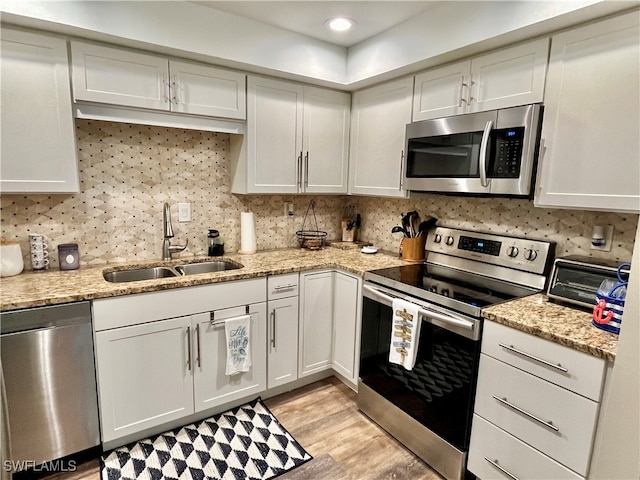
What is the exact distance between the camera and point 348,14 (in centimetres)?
214

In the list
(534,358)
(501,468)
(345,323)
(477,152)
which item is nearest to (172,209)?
(345,323)

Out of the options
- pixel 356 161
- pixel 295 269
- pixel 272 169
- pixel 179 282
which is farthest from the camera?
pixel 356 161

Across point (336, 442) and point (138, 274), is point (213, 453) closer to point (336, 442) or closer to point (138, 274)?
point (336, 442)

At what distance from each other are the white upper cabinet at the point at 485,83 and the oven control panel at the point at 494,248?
755 mm

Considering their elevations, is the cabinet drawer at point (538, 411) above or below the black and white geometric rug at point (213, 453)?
above

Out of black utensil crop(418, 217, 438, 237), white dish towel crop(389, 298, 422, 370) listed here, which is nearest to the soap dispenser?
white dish towel crop(389, 298, 422, 370)

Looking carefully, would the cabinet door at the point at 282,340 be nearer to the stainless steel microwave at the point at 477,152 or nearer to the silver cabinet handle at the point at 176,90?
the stainless steel microwave at the point at 477,152

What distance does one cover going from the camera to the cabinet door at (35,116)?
1.75 metres

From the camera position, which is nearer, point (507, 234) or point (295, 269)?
point (507, 234)

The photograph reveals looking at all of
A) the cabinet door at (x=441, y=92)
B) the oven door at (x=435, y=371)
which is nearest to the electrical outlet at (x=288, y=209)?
the oven door at (x=435, y=371)

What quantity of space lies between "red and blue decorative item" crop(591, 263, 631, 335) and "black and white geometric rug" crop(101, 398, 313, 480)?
1.53 meters

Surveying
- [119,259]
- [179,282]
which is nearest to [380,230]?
[179,282]

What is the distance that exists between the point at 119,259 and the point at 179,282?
675mm

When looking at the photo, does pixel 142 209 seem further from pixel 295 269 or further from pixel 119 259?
pixel 295 269
